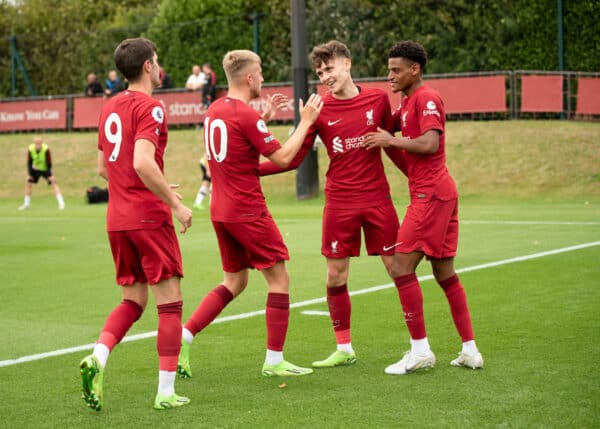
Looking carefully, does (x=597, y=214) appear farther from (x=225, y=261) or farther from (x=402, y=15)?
(x=402, y=15)

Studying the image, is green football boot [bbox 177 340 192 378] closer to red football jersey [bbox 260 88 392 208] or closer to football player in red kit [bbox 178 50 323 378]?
football player in red kit [bbox 178 50 323 378]

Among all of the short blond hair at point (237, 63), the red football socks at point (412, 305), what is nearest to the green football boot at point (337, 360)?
the red football socks at point (412, 305)

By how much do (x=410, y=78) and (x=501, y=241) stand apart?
813 centimetres

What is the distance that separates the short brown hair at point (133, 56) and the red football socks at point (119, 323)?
139 cm

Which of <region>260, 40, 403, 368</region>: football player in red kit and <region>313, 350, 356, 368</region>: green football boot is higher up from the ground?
<region>260, 40, 403, 368</region>: football player in red kit

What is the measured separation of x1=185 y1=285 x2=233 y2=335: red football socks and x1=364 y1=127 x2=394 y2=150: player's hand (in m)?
1.43

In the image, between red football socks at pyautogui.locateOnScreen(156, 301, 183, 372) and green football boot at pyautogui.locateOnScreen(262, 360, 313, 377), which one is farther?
green football boot at pyautogui.locateOnScreen(262, 360, 313, 377)

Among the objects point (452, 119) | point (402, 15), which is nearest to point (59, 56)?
point (402, 15)

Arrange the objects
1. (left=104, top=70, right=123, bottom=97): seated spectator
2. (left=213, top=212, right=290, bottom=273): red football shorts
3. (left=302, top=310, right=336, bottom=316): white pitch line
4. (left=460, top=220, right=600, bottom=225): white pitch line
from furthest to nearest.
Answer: (left=104, top=70, right=123, bottom=97): seated spectator < (left=460, top=220, right=600, bottom=225): white pitch line < (left=302, top=310, right=336, bottom=316): white pitch line < (left=213, top=212, right=290, bottom=273): red football shorts

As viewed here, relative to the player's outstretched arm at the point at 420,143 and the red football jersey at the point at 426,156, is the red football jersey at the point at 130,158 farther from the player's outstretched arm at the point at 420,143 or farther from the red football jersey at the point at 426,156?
the red football jersey at the point at 426,156

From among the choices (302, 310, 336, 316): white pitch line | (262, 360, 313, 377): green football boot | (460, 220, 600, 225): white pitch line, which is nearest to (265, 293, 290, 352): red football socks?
(262, 360, 313, 377): green football boot

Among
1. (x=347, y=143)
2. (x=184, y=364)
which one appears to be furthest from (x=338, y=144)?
(x=184, y=364)

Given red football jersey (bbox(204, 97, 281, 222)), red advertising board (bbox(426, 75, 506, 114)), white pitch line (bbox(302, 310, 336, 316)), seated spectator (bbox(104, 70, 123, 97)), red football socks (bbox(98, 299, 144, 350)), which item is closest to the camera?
red football socks (bbox(98, 299, 144, 350))

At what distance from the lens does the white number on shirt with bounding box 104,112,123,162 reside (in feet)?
20.9
